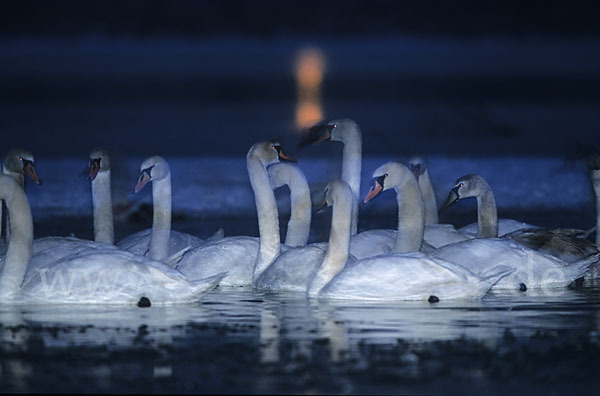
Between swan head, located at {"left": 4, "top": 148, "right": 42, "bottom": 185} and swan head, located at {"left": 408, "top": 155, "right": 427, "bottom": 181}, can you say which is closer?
swan head, located at {"left": 4, "top": 148, "right": 42, "bottom": 185}

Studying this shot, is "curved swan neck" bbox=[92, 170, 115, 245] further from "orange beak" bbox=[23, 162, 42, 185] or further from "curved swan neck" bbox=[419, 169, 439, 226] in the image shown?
"curved swan neck" bbox=[419, 169, 439, 226]

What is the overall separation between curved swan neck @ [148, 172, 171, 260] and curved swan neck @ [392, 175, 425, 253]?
2077mm

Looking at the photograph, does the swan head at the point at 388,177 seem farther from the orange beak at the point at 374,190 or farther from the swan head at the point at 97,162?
the swan head at the point at 97,162

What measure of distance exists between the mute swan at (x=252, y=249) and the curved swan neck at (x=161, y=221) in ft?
0.85

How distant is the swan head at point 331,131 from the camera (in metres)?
13.7

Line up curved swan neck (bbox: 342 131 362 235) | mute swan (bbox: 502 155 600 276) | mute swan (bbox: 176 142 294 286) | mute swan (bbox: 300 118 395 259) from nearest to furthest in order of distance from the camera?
mute swan (bbox: 176 142 294 286)
mute swan (bbox: 502 155 600 276)
mute swan (bbox: 300 118 395 259)
curved swan neck (bbox: 342 131 362 235)

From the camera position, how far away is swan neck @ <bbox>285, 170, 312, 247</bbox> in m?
12.8

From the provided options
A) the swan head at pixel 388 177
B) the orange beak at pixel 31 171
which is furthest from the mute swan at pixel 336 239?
the orange beak at pixel 31 171

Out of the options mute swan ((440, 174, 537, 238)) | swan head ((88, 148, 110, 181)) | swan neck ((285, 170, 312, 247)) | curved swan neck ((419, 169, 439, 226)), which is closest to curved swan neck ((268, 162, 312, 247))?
swan neck ((285, 170, 312, 247))

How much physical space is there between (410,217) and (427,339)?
11.2 feet

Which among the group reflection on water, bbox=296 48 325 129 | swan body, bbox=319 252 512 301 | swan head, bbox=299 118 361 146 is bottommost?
swan body, bbox=319 252 512 301

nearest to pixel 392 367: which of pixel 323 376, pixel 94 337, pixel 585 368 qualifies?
pixel 323 376

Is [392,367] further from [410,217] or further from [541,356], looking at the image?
[410,217]

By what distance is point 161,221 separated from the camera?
41.5 ft
